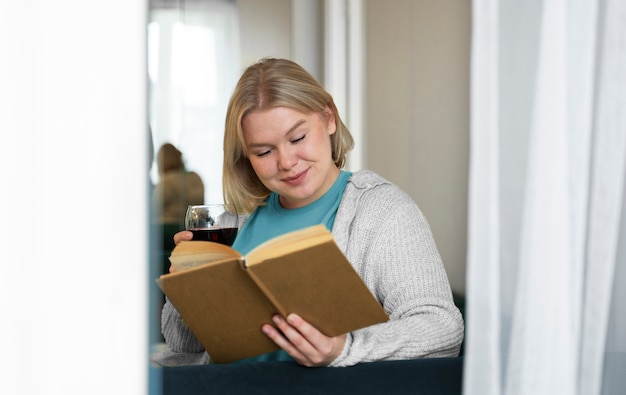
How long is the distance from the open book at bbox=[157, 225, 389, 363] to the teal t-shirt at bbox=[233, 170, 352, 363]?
0.46m

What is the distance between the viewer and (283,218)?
2.03 meters

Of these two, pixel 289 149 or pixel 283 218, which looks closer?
pixel 289 149

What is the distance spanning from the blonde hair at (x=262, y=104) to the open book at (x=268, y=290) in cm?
51

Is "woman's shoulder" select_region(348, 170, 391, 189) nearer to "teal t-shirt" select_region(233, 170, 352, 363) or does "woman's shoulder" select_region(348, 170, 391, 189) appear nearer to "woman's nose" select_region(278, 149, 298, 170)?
"teal t-shirt" select_region(233, 170, 352, 363)

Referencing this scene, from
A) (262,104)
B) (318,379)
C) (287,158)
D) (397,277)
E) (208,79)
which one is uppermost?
(208,79)

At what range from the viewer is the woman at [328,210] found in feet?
5.05
